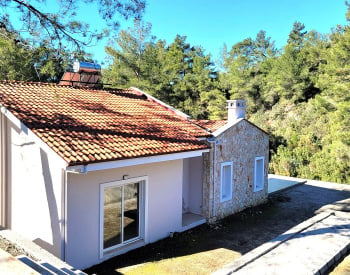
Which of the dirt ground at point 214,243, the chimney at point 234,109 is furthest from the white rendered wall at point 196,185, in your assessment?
the chimney at point 234,109

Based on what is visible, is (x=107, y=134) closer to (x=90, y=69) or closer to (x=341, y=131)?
(x=90, y=69)

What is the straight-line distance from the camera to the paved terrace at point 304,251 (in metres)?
8.98

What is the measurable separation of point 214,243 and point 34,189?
22.9ft

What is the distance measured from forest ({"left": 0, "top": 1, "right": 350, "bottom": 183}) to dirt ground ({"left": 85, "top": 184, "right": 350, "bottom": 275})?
9.90m

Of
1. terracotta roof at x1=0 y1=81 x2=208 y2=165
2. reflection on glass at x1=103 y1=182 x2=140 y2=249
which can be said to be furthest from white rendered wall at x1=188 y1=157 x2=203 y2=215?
reflection on glass at x1=103 y1=182 x2=140 y2=249

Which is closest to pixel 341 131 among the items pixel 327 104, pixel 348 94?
pixel 348 94

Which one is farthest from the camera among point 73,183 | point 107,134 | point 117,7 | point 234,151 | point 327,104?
point 327,104

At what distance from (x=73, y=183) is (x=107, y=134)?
2.39 m

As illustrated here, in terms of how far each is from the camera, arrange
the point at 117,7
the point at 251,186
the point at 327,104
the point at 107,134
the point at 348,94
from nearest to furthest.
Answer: the point at 107,134, the point at 117,7, the point at 251,186, the point at 348,94, the point at 327,104

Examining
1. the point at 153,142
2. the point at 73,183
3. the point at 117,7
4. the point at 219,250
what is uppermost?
the point at 117,7

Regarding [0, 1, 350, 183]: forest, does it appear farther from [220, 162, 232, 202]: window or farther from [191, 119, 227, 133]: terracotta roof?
[220, 162, 232, 202]: window

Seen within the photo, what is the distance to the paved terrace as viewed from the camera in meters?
8.98

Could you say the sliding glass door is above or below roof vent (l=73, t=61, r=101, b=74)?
below

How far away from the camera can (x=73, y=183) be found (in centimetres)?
932
